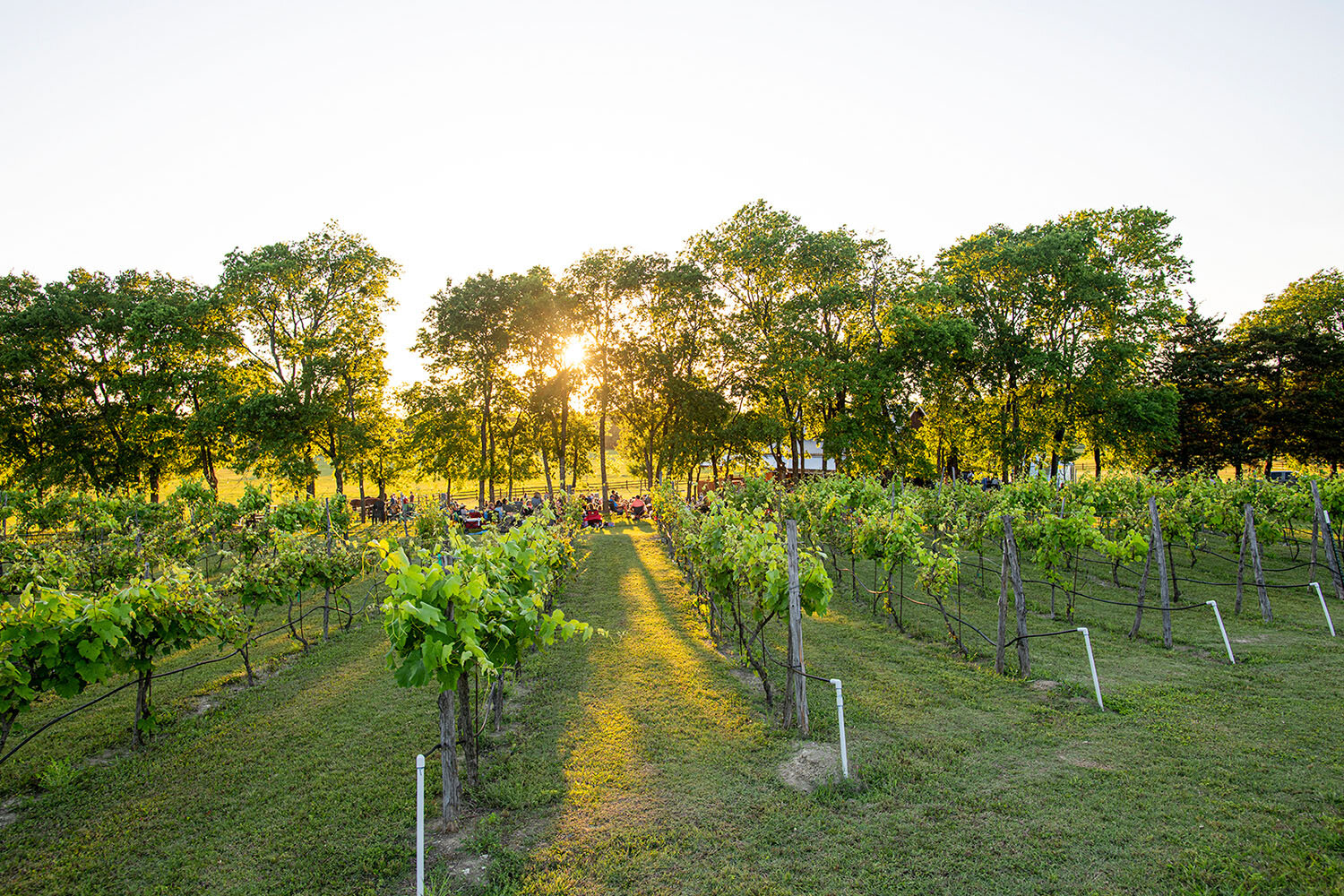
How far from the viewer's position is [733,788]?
5.62 metres

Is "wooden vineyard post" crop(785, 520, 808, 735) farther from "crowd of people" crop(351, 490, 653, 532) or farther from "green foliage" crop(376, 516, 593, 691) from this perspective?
"crowd of people" crop(351, 490, 653, 532)

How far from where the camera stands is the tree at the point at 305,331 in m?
26.5

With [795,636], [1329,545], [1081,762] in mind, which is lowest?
[1081,762]

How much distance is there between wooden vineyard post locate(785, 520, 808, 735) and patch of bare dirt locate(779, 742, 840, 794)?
1.16ft

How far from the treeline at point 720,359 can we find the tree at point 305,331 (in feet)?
0.38

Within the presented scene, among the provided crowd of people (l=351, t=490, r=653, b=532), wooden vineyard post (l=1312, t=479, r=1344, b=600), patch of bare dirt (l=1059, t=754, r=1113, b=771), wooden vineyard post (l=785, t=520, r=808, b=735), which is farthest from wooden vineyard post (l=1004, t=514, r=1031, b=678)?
crowd of people (l=351, t=490, r=653, b=532)

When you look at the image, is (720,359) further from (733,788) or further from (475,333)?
(733,788)

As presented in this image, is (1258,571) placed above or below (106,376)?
below

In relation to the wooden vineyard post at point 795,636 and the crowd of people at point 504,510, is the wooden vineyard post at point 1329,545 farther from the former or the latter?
the crowd of people at point 504,510

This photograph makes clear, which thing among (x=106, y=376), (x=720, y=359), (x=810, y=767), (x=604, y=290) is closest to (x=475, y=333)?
(x=604, y=290)

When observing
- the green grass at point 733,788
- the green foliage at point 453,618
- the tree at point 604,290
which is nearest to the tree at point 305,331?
the tree at point 604,290

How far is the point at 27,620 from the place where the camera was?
532cm

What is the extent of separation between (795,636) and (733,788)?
1814mm

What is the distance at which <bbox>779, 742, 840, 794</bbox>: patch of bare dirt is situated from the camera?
5.74 m
